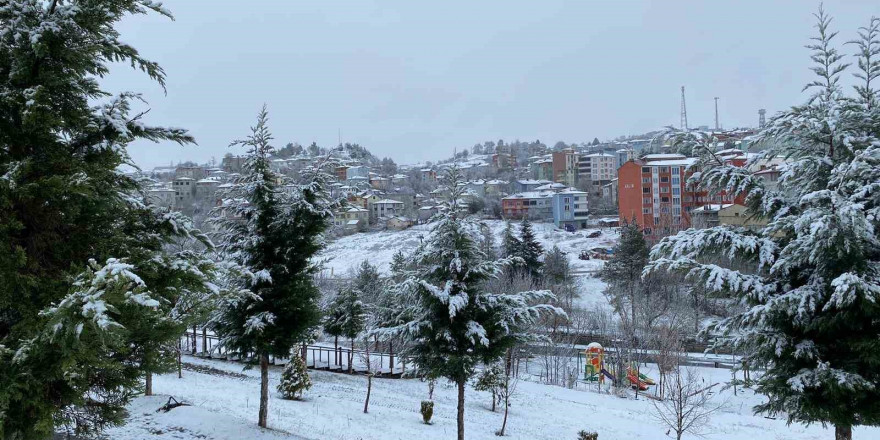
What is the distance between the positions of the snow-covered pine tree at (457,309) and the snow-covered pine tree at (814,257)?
4155 mm

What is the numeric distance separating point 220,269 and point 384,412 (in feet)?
40.7

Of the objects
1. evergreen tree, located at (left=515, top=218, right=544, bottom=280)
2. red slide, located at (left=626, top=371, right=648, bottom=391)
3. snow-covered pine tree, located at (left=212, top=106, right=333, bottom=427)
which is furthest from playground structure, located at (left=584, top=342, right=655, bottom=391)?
snow-covered pine tree, located at (left=212, top=106, right=333, bottom=427)

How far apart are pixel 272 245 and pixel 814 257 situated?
1092 cm

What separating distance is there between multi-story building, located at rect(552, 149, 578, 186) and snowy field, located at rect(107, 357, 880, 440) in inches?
3988

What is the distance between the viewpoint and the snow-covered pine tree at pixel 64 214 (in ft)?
16.7

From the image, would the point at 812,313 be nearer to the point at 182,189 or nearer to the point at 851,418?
the point at 851,418

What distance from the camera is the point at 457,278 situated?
472 inches

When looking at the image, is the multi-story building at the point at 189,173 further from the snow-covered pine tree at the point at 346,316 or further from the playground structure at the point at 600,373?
the playground structure at the point at 600,373

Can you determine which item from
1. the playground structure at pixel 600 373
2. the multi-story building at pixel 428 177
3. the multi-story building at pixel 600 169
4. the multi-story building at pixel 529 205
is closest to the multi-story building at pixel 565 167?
the multi-story building at pixel 600 169

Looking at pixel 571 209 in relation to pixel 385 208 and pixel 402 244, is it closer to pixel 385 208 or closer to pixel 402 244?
pixel 402 244

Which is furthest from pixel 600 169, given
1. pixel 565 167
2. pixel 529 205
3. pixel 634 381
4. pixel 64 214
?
pixel 64 214

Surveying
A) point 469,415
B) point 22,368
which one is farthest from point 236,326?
point 469,415

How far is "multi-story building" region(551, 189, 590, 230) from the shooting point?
82.9 m

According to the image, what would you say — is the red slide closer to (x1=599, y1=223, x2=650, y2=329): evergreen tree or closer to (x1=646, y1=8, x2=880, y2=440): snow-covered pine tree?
(x1=599, y1=223, x2=650, y2=329): evergreen tree
